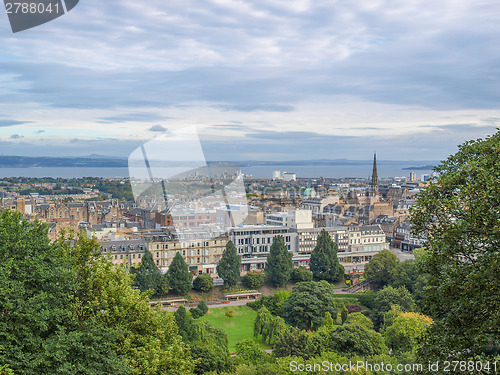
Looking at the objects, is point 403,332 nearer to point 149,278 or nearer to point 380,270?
point 380,270

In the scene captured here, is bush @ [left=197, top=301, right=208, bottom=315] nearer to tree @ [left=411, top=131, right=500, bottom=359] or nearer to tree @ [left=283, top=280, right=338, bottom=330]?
tree @ [left=283, top=280, right=338, bottom=330]

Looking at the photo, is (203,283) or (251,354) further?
(203,283)

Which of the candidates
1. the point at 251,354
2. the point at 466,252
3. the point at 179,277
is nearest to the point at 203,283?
the point at 179,277

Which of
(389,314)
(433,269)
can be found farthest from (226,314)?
(433,269)

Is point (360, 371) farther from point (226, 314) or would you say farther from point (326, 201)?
point (326, 201)

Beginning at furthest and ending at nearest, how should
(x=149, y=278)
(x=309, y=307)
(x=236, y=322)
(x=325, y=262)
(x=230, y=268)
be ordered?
(x=325, y=262), (x=230, y=268), (x=149, y=278), (x=236, y=322), (x=309, y=307)

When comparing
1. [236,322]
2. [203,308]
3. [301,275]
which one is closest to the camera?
[236,322]

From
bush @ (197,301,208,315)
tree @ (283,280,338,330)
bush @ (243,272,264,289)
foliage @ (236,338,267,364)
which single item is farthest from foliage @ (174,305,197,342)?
bush @ (243,272,264,289)

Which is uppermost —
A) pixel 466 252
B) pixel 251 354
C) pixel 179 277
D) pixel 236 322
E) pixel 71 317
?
pixel 466 252
